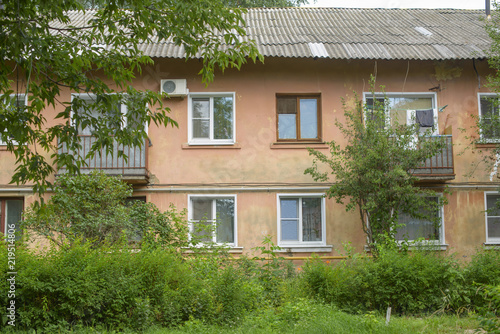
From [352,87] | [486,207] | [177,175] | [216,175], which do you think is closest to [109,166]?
[177,175]

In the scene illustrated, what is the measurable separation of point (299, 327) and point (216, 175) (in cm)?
749

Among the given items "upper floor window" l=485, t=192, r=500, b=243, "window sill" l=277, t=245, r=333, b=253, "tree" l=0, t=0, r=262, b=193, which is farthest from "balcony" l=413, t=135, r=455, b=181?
"tree" l=0, t=0, r=262, b=193

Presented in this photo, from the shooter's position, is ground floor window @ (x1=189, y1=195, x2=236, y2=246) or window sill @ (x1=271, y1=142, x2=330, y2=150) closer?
ground floor window @ (x1=189, y1=195, x2=236, y2=246)

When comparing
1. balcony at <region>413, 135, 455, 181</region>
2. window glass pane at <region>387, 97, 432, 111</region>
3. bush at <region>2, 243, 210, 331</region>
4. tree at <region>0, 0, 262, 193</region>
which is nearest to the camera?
tree at <region>0, 0, 262, 193</region>

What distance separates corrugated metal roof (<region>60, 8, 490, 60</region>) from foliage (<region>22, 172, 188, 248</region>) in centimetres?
399

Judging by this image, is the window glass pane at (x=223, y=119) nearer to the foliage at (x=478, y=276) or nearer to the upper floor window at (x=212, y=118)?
the upper floor window at (x=212, y=118)

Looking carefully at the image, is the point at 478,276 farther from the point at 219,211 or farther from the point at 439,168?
the point at 219,211

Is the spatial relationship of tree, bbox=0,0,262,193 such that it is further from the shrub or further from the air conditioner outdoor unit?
the air conditioner outdoor unit

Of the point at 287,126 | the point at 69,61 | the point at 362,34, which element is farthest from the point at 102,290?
the point at 362,34

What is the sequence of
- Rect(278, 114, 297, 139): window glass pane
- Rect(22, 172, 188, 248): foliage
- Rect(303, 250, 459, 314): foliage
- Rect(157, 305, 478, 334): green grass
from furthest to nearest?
Rect(278, 114, 297, 139): window glass pane < Rect(22, 172, 188, 248): foliage < Rect(303, 250, 459, 314): foliage < Rect(157, 305, 478, 334): green grass

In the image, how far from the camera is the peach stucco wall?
14.1 metres

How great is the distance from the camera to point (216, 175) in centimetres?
1424

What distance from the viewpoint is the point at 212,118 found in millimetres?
14523

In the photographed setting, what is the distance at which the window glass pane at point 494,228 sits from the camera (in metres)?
14.4
